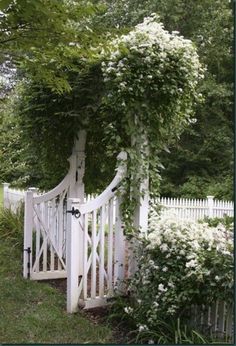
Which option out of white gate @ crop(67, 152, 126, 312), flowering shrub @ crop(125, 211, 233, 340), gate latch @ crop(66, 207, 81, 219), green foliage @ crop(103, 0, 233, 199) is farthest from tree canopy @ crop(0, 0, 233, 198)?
green foliage @ crop(103, 0, 233, 199)

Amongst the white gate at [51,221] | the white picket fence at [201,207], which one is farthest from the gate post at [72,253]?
the white picket fence at [201,207]

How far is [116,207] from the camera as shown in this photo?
3959 mm

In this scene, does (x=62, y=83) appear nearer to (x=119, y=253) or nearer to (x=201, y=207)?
(x=119, y=253)

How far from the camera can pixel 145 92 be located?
3658 mm

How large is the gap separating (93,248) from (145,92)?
1.37 metres

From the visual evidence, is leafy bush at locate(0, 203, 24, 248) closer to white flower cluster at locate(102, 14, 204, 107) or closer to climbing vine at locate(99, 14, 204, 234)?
climbing vine at locate(99, 14, 204, 234)

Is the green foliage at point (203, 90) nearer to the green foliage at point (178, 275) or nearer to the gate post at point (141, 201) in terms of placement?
the gate post at point (141, 201)

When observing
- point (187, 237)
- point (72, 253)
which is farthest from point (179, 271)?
point (72, 253)

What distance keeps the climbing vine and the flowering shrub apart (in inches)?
22.7

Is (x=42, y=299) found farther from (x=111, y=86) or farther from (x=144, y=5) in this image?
(x=144, y=5)

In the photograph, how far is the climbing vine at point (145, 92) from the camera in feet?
11.8

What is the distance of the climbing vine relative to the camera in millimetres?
3584

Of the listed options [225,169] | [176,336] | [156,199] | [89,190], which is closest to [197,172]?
[225,169]

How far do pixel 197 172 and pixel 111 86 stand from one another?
13021 mm
